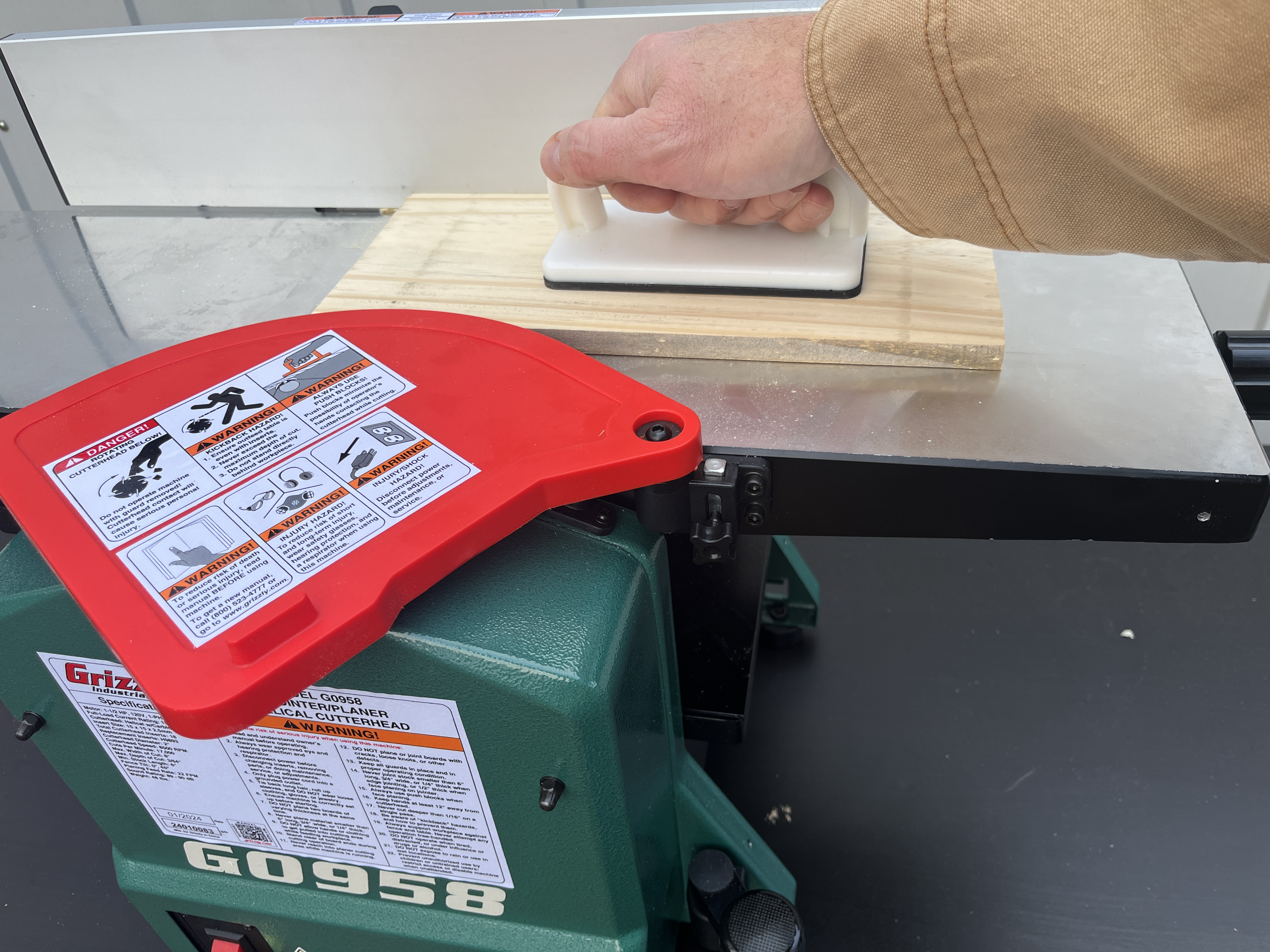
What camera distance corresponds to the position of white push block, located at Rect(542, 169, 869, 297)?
0.89 metres

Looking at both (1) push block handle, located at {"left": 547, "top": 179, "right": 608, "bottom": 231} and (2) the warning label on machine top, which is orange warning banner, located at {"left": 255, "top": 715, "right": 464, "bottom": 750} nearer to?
(2) the warning label on machine top

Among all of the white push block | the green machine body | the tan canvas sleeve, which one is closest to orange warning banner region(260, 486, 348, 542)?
the green machine body

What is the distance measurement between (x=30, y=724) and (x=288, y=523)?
403 millimetres

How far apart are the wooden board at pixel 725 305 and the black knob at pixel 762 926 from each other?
0.60 m

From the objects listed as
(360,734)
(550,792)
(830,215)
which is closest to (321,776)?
(360,734)

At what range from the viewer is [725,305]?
2.93 feet

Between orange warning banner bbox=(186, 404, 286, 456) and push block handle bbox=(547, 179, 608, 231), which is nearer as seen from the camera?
orange warning banner bbox=(186, 404, 286, 456)

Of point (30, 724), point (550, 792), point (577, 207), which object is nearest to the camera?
point (550, 792)

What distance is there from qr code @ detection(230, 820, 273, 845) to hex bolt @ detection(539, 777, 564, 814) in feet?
1.07

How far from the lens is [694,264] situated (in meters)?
0.91

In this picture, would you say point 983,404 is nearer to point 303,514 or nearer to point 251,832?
point 303,514

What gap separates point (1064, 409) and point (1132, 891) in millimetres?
775

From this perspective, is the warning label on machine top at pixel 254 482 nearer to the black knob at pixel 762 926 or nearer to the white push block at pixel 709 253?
the white push block at pixel 709 253

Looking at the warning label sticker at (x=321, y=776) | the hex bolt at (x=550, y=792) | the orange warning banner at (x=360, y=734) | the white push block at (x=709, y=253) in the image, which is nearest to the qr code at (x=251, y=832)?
the warning label sticker at (x=321, y=776)
